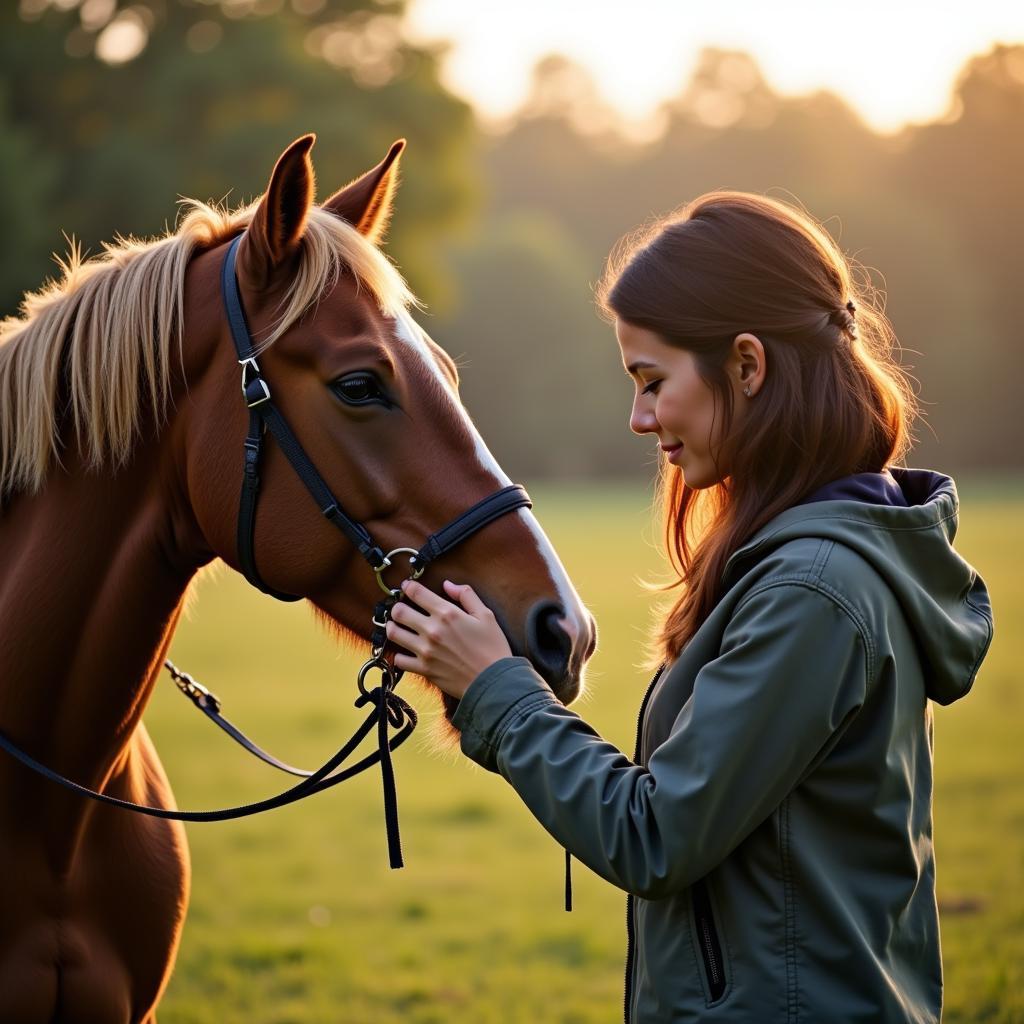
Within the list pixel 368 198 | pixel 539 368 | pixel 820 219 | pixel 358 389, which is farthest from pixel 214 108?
pixel 358 389

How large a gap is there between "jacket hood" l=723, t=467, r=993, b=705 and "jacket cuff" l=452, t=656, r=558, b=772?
41 centimetres

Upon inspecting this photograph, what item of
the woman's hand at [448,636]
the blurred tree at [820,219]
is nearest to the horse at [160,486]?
the woman's hand at [448,636]

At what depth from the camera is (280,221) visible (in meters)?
2.42

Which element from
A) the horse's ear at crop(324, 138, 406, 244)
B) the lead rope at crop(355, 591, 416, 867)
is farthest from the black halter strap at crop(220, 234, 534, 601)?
the horse's ear at crop(324, 138, 406, 244)

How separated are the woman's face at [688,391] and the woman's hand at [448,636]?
50cm

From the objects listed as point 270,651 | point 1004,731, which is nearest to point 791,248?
point 1004,731

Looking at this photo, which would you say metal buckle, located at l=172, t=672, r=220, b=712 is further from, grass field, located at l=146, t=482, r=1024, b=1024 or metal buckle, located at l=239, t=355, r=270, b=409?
metal buckle, located at l=239, t=355, r=270, b=409

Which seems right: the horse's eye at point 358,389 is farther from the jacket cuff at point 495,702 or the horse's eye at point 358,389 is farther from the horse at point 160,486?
the jacket cuff at point 495,702

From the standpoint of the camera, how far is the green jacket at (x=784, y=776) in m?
1.79

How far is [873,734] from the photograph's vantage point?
186 cm

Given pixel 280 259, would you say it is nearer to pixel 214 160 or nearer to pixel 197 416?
pixel 197 416

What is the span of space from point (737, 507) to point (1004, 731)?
964 cm

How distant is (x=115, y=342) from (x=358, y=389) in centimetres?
58

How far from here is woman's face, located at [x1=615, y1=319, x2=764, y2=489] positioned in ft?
6.87
